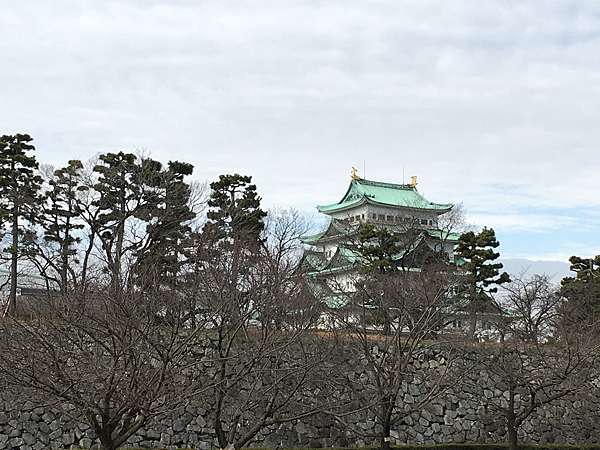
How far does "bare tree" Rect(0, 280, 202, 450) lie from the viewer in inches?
389

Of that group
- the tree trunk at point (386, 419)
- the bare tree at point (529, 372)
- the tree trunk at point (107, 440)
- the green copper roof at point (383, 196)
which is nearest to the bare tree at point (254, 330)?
the tree trunk at point (386, 419)

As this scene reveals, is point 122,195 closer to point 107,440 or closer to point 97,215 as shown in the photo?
point 97,215

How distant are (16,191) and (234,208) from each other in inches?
254

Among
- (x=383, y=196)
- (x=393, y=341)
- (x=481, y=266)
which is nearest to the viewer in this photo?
(x=393, y=341)

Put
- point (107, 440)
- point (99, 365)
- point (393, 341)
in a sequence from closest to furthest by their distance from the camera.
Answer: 1. point (107, 440)
2. point (99, 365)
3. point (393, 341)

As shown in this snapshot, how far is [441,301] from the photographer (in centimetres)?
2105

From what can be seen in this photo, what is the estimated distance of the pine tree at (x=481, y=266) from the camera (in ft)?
83.9

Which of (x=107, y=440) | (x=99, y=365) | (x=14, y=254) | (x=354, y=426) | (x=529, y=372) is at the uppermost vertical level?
(x=14, y=254)

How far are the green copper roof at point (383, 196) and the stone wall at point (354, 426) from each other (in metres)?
14.4

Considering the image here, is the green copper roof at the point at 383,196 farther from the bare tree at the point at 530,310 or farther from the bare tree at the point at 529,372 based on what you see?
the bare tree at the point at 529,372

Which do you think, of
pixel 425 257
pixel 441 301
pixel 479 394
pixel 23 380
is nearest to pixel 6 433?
pixel 23 380

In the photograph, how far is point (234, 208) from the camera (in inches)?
Answer: 972

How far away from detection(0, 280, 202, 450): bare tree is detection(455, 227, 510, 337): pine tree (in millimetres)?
15763

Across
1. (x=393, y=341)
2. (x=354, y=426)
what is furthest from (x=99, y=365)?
(x=354, y=426)
